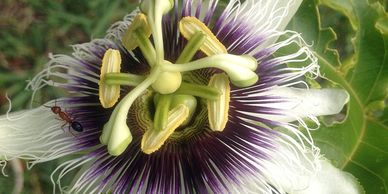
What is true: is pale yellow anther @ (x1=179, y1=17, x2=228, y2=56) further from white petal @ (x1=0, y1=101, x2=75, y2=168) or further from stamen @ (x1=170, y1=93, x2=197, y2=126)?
white petal @ (x1=0, y1=101, x2=75, y2=168)

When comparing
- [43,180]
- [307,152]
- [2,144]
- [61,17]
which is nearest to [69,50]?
[61,17]

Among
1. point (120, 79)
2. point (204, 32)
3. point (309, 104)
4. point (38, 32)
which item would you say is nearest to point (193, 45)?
point (204, 32)

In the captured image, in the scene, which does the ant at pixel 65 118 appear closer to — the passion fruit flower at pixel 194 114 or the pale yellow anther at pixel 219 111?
the passion fruit flower at pixel 194 114

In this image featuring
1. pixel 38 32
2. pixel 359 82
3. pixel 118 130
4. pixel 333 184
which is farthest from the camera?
pixel 38 32

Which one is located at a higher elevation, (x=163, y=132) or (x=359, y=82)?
(x=163, y=132)

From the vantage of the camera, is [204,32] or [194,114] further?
[194,114]

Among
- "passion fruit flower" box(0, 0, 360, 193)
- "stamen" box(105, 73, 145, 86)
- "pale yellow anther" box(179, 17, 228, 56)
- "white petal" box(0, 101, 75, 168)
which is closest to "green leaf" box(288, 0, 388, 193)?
"passion fruit flower" box(0, 0, 360, 193)

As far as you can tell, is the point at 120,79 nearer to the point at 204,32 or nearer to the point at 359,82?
the point at 204,32

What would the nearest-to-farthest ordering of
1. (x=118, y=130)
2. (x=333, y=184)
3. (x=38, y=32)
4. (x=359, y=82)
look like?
(x=118, y=130)
(x=333, y=184)
(x=359, y=82)
(x=38, y=32)
